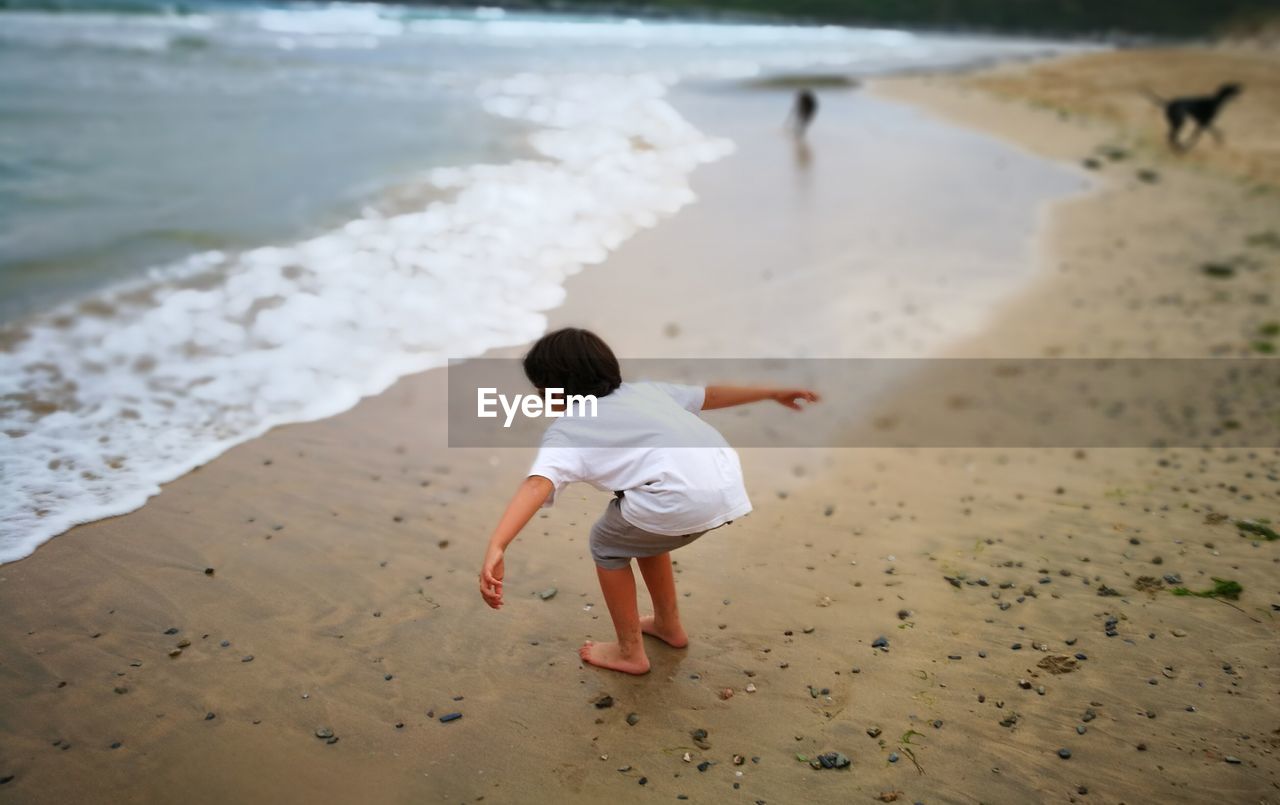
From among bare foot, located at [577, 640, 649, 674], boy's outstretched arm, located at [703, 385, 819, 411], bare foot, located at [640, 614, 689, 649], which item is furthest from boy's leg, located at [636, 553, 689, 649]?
boy's outstretched arm, located at [703, 385, 819, 411]

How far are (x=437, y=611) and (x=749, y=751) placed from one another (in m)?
1.40

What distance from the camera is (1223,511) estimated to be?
4348mm

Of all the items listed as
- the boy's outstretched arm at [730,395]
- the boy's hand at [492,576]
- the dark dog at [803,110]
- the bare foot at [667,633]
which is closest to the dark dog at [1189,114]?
the dark dog at [803,110]

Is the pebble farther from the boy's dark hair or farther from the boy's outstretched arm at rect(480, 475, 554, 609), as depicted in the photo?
the boy's dark hair

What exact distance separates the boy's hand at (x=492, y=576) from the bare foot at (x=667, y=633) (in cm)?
101

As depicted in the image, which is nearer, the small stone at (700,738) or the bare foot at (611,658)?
the small stone at (700,738)

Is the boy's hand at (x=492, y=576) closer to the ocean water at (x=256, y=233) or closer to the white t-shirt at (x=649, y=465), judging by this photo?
the white t-shirt at (x=649, y=465)

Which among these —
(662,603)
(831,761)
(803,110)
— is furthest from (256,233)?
(803,110)

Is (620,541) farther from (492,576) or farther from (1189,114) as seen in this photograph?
(1189,114)

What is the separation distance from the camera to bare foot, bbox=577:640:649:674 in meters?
3.42

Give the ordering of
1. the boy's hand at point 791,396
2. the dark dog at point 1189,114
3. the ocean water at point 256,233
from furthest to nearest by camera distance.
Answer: the dark dog at point 1189,114
the ocean water at point 256,233
the boy's hand at point 791,396

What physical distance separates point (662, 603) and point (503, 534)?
1.00 m

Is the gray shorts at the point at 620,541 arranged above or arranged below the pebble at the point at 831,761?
above

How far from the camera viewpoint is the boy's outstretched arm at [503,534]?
271 centimetres
